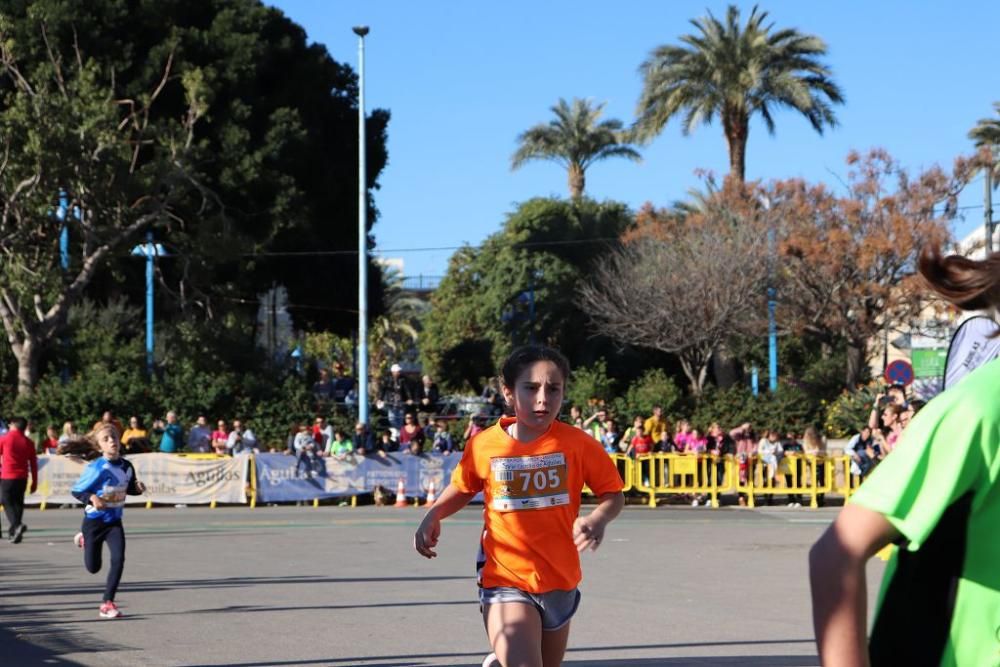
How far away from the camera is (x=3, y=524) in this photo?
22.7 meters

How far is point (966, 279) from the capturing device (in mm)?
2354

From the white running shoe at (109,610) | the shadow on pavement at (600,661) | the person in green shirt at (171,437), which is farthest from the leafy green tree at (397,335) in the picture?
the shadow on pavement at (600,661)

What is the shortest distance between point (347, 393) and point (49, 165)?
11431 mm

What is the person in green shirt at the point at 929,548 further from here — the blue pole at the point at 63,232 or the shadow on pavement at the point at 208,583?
the blue pole at the point at 63,232

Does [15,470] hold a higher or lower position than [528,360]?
lower

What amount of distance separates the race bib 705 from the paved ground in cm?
313

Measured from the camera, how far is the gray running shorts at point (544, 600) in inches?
233

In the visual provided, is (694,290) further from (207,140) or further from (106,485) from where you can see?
(106,485)

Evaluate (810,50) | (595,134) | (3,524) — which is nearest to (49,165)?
(3,524)

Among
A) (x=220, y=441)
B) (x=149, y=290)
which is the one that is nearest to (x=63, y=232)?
(x=149, y=290)

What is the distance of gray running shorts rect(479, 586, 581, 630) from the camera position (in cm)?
591

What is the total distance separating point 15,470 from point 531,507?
1446 cm

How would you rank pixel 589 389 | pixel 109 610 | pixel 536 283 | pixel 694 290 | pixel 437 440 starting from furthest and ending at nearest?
pixel 536 283 → pixel 694 290 → pixel 589 389 → pixel 437 440 → pixel 109 610

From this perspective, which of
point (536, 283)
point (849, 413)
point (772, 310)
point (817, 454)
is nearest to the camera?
point (817, 454)
